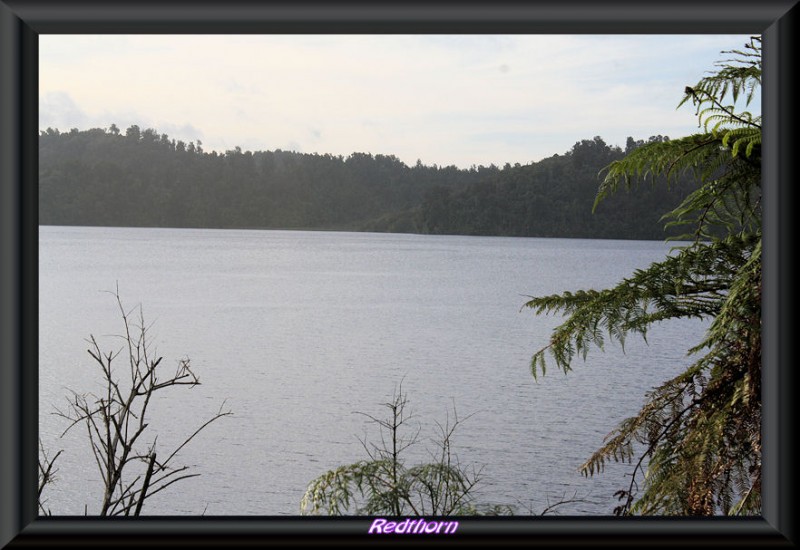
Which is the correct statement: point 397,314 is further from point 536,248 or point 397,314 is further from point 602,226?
point 536,248

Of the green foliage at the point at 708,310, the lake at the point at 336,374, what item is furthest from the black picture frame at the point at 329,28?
the lake at the point at 336,374

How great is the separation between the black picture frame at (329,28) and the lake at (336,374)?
7.90 ft

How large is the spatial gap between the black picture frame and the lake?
2.41 m

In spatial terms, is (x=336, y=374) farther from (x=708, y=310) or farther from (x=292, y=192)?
(x=292, y=192)

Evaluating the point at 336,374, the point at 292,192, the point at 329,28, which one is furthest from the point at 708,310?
the point at 292,192

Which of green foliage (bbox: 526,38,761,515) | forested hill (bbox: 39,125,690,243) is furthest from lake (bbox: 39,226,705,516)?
forested hill (bbox: 39,125,690,243)

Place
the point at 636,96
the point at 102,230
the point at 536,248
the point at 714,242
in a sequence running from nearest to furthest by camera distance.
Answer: the point at 714,242 → the point at 636,96 → the point at 536,248 → the point at 102,230

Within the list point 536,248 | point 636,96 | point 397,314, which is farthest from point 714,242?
point 536,248

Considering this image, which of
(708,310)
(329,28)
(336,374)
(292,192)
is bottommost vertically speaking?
(336,374)

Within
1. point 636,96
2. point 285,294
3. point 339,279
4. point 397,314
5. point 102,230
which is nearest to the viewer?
point 397,314

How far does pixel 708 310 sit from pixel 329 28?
1.42 m

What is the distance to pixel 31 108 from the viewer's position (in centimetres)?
130

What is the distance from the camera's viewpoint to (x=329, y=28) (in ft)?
4.38

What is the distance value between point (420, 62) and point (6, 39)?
5064cm
